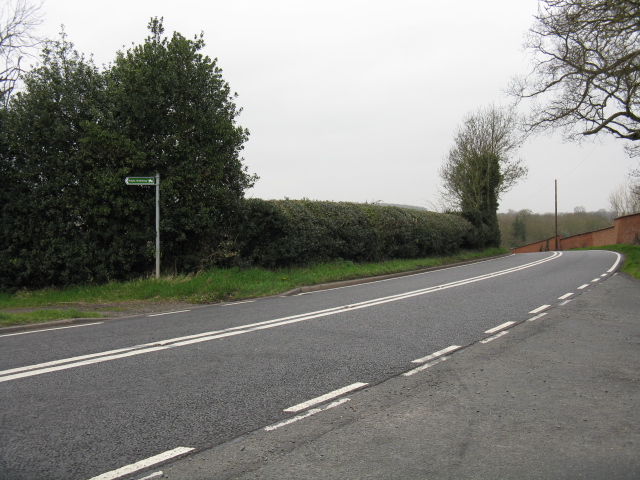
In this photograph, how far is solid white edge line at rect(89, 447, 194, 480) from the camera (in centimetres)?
333

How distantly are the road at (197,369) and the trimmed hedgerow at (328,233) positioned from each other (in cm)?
503

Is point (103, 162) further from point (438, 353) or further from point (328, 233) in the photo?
point (438, 353)

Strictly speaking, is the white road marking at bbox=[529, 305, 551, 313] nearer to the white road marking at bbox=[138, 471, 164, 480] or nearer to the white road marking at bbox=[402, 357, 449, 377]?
the white road marking at bbox=[402, 357, 449, 377]

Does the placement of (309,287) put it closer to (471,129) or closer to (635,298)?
(635,298)

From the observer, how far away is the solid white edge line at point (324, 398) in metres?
4.57

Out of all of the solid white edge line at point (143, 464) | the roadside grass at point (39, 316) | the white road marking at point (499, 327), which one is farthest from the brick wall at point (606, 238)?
the solid white edge line at point (143, 464)

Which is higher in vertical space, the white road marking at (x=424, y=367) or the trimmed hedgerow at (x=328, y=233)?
the trimmed hedgerow at (x=328, y=233)

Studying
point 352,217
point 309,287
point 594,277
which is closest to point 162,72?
point 309,287

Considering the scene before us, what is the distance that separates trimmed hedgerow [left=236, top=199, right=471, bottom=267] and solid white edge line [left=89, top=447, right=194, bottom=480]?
1201 cm

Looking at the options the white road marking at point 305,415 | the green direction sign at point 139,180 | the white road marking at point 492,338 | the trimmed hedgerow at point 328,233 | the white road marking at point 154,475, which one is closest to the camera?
the white road marking at point 154,475

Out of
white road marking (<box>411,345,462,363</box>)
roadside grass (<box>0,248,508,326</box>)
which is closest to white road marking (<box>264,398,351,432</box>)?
white road marking (<box>411,345,462,363</box>)

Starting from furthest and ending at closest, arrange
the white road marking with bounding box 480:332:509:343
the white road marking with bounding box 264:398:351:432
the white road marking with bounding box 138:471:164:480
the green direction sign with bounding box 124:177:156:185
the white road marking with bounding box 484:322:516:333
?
1. the green direction sign with bounding box 124:177:156:185
2. the white road marking with bounding box 484:322:516:333
3. the white road marking with bounding box 480:332:509:343
4. the white road marking with bounding box 264:398:351:432
5. the white road marking with bounding box 138:471:164:480

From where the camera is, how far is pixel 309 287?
15.0 m

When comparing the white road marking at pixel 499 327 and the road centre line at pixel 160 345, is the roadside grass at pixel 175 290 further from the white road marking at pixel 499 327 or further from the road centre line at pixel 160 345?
the white road marking at pixel 499 327
